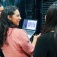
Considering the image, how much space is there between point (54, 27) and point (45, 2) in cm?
334

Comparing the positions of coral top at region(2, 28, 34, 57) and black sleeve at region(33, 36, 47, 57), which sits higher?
black sleeve at region(33, 36, 47, 57)

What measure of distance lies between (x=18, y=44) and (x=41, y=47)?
0.85m

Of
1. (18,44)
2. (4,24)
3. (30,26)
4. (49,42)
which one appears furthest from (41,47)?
(30,26)

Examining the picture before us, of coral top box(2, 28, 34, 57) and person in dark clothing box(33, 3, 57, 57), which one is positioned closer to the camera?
person in dark clothing box(33, 3, 57, 57)

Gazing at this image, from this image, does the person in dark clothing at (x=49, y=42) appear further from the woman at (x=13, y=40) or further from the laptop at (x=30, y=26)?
the laptop at (x=30, y=26)

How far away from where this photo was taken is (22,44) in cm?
246

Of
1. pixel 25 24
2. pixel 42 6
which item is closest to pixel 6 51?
pixel 25 24

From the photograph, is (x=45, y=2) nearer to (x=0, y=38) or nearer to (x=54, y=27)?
(x=0, y=38)

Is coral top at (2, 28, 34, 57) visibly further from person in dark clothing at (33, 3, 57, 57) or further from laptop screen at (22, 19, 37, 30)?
laptop screen at (22, 19, 37, 30)

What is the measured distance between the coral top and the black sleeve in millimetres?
798

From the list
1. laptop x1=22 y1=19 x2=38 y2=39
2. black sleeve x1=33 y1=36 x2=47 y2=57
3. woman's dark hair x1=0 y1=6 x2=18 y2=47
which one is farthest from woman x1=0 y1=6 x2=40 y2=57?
laptop x1=22 y1=19 x2=38 y2=39

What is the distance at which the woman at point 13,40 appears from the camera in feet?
8.07

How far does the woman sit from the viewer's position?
2461 mm

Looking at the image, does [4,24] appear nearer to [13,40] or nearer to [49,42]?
[13,40]
